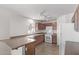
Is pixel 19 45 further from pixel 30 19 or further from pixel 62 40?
pixel 62 40

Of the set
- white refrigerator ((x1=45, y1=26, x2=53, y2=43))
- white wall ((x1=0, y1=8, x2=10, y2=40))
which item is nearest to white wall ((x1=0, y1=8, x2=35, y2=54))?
→ white wall ((x1=0, y1=8, x2=10, y2=40))

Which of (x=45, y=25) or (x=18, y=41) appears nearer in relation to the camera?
(x=18, y=41)

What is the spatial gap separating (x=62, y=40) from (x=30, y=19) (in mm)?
568

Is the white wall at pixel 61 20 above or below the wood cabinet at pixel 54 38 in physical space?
above

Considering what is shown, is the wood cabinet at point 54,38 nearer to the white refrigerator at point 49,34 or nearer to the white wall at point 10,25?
the white refrigerator at point 49,34

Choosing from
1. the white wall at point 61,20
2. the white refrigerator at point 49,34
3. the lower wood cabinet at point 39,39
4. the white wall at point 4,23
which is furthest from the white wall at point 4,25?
the white wall at point 61,20

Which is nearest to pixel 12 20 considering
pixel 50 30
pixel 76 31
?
pixel 50 30

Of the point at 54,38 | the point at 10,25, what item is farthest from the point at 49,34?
the point at 10,25

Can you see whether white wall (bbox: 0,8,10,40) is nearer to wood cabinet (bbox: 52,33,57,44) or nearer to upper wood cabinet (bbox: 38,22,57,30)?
upper wood cabinet (bbox: 38,22,57,30)

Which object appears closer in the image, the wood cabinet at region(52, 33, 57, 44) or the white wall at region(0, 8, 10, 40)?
the white wall at region(0, 8, 10, 40)

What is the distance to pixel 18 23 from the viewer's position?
1344mm

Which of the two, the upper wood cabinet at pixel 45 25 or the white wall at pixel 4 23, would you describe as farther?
the upper wood cabinet at pixel 45 25

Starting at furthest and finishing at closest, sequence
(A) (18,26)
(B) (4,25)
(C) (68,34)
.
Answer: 1. (C) (68,34)
2. (A) (18,26)
3. (B) (4,25)

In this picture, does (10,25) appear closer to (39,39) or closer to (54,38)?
(39,39)
